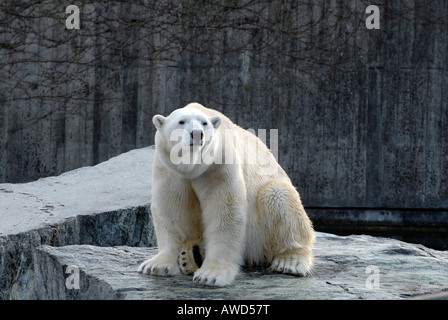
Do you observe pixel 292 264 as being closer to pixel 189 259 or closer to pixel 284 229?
pixel 284 229

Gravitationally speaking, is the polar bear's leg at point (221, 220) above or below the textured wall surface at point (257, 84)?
below

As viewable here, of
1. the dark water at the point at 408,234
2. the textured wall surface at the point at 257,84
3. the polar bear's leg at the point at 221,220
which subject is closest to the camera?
the polar bear's leg at the point at 221,220

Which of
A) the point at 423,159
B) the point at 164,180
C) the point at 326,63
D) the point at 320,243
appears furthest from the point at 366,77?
the point at 164,180

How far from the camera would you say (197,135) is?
104 inches

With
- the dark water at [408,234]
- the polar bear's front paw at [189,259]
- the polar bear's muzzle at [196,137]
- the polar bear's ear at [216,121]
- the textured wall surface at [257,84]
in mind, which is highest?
the textured wall surface at [257,84]

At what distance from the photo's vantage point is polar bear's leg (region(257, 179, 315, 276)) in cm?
308

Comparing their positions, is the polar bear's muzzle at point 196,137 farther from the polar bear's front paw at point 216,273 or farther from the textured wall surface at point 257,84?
the textured wall surface at point 257,84

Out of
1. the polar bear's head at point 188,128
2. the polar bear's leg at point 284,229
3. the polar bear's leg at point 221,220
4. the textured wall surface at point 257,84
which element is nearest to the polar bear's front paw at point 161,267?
the polar bear's leg at point 221,220

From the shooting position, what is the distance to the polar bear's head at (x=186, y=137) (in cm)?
266

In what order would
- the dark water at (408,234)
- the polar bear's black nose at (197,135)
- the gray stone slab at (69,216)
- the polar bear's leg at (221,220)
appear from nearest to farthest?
the polar bear's black nose at (197,135) → the polar bear's leg at (221,220) → the gray stone slab at (69,216) → the dark water at (408,234)

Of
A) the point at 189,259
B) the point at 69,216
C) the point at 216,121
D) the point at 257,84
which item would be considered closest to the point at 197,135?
the point at 216,121

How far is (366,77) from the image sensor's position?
7738 mm

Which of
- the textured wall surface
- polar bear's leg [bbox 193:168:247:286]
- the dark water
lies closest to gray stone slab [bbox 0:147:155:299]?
polar bear's leg [bbox 193:168:247:286]

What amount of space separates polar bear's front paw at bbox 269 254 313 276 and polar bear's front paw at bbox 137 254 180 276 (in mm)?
459
